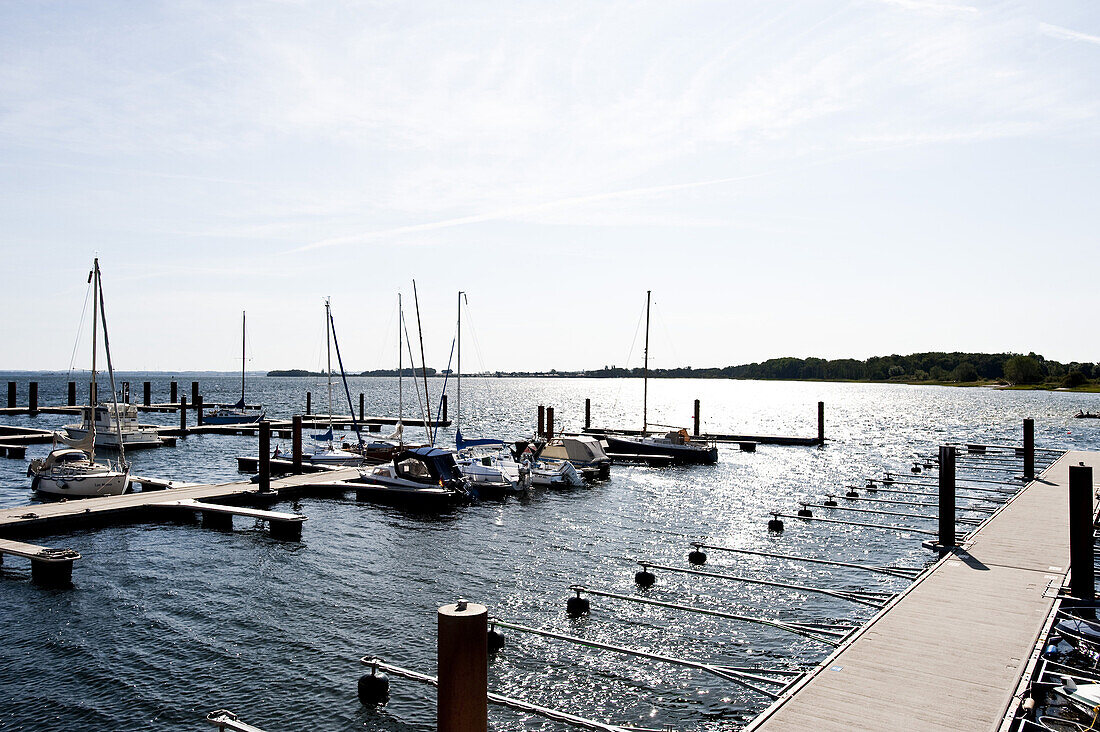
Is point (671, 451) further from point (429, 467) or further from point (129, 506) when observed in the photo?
point (129, 506)

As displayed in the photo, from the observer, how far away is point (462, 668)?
746 cm

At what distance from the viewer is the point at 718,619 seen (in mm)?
19500

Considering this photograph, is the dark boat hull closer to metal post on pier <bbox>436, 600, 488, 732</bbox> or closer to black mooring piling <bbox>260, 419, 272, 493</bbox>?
black mooring piling <bbox>260, 419, 272, 493</bbox>

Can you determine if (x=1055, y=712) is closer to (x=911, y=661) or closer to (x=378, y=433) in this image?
(x=911, y=661)

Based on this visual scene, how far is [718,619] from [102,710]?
45.4 feet

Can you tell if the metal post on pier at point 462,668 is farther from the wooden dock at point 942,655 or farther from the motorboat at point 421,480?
the motorboat at point 421,480

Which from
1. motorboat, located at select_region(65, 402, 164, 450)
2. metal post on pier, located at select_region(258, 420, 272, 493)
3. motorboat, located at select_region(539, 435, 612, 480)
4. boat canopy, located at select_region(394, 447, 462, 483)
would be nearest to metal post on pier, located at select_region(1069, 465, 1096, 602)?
boat canopy, located at select_region(394, 447, 462, 483)

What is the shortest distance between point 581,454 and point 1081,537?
3250 centimetres

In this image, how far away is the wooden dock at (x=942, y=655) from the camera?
10.9m

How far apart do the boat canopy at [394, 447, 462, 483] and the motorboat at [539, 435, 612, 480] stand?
11.1 meters

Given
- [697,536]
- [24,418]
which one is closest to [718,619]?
[697,536]

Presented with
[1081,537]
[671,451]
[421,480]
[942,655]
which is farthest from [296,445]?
[1081,537]

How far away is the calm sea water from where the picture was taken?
47.7 feet

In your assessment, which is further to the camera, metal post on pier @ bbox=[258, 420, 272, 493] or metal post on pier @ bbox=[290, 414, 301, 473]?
metal post on pier @ bbox=[290, 414, 301, 473]
